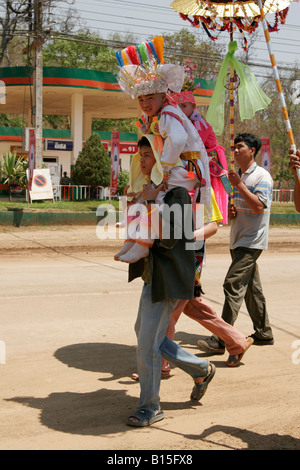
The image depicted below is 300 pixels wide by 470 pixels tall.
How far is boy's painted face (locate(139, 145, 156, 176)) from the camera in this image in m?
4.27

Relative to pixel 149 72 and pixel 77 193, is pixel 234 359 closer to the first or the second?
pixel 149 72

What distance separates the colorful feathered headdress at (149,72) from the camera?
4.38m

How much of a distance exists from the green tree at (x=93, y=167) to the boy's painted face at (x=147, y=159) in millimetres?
22051

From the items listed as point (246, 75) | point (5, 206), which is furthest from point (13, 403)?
point (5, 206)

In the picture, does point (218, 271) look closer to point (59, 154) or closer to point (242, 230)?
point (242, 230)

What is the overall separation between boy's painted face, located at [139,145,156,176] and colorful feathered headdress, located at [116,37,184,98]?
410 millimetres

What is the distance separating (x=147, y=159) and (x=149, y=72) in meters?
0.61

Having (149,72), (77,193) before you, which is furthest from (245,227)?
(77,193)

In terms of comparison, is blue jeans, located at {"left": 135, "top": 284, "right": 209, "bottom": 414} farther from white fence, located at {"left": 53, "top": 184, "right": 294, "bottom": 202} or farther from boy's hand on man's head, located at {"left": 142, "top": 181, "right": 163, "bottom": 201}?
white fence, located at {"left": 53, "top": 184, "right": 294, "bottom": 202}

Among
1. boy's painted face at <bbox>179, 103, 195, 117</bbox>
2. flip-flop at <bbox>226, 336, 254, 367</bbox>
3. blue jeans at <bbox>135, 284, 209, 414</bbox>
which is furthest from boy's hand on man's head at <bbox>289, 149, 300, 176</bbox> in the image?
flip-flop at <bbox>226, 336, 254, 367</bbox>

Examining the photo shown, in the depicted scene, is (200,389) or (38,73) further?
(38,73)

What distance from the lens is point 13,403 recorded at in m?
4.61

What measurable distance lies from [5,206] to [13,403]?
1476 centimetres

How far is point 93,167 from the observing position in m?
26.6
